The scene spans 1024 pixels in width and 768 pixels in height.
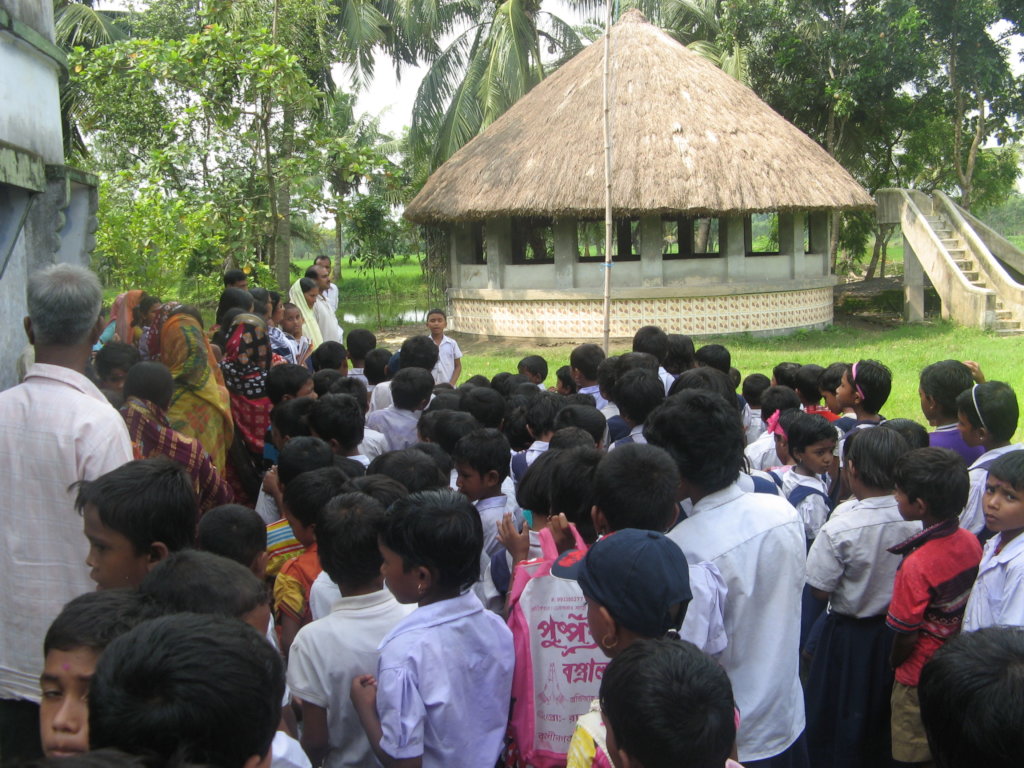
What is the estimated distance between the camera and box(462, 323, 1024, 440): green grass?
12141 mm

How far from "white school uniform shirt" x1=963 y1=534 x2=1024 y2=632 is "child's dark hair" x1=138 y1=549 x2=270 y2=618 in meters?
1.95

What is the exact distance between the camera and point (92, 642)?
1.87 meters

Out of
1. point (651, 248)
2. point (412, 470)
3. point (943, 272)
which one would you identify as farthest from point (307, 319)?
point (943, 272)

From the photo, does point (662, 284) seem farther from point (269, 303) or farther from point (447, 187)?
point (269, 303)

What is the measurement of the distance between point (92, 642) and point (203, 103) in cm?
983

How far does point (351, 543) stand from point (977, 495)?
8.13 feet

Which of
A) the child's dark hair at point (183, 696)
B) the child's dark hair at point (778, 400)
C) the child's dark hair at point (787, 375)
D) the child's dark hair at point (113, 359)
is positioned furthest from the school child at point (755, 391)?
the child's dark hair at point (183, 696)

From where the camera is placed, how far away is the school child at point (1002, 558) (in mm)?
2631

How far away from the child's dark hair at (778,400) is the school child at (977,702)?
3.56 meters

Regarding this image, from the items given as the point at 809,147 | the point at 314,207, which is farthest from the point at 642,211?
the point at 314,207

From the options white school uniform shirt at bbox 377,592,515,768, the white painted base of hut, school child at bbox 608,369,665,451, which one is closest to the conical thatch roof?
the white painted base of hut

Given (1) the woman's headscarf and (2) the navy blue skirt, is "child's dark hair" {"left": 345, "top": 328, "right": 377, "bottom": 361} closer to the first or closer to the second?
(1) the woman's headscarf

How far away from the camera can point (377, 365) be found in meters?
6.15

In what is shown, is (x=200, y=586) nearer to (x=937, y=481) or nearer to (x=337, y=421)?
(x=337, y=421)
